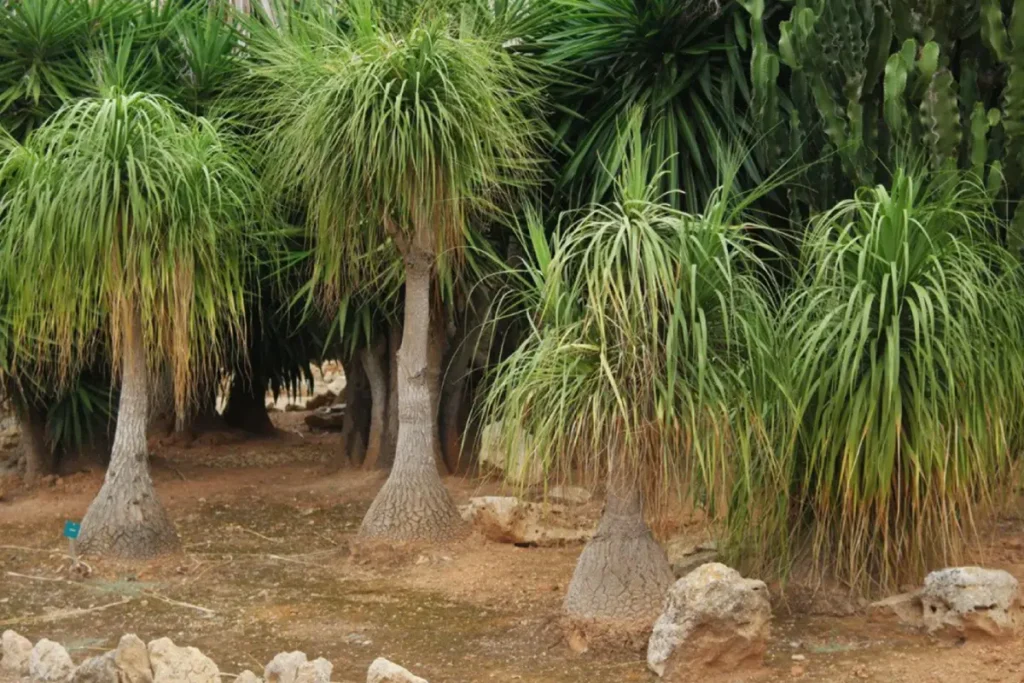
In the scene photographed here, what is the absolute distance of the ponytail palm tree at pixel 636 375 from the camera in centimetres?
527

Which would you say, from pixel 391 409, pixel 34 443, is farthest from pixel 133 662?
pixel 34 443

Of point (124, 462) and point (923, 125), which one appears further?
point (124, 462)

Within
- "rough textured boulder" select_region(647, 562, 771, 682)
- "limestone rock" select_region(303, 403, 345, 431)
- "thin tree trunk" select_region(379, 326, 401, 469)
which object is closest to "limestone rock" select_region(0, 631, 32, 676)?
"rough textured boulder" select_region(647, 562, 771, 682)

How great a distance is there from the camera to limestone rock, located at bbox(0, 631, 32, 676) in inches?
205

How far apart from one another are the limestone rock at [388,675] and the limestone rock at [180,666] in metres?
0.64

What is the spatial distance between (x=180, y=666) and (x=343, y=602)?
1726 millimetres

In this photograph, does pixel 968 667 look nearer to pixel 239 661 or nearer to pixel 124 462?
pixel 239 661

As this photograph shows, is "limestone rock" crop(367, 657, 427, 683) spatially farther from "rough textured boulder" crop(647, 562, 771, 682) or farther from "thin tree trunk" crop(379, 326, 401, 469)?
"thin tree trunk" crop(379, 326, 401, 469)

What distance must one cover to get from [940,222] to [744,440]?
1.30m

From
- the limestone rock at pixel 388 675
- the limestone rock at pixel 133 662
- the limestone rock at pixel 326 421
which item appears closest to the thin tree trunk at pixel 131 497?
the limestone rock at pixel 133 662

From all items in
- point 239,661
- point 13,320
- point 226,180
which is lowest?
point 239,661

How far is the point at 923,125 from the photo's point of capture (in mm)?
6465

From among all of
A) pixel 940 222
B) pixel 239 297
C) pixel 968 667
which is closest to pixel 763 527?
pixel 968 667

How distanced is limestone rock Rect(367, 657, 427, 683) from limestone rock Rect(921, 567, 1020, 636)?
6.61ft
